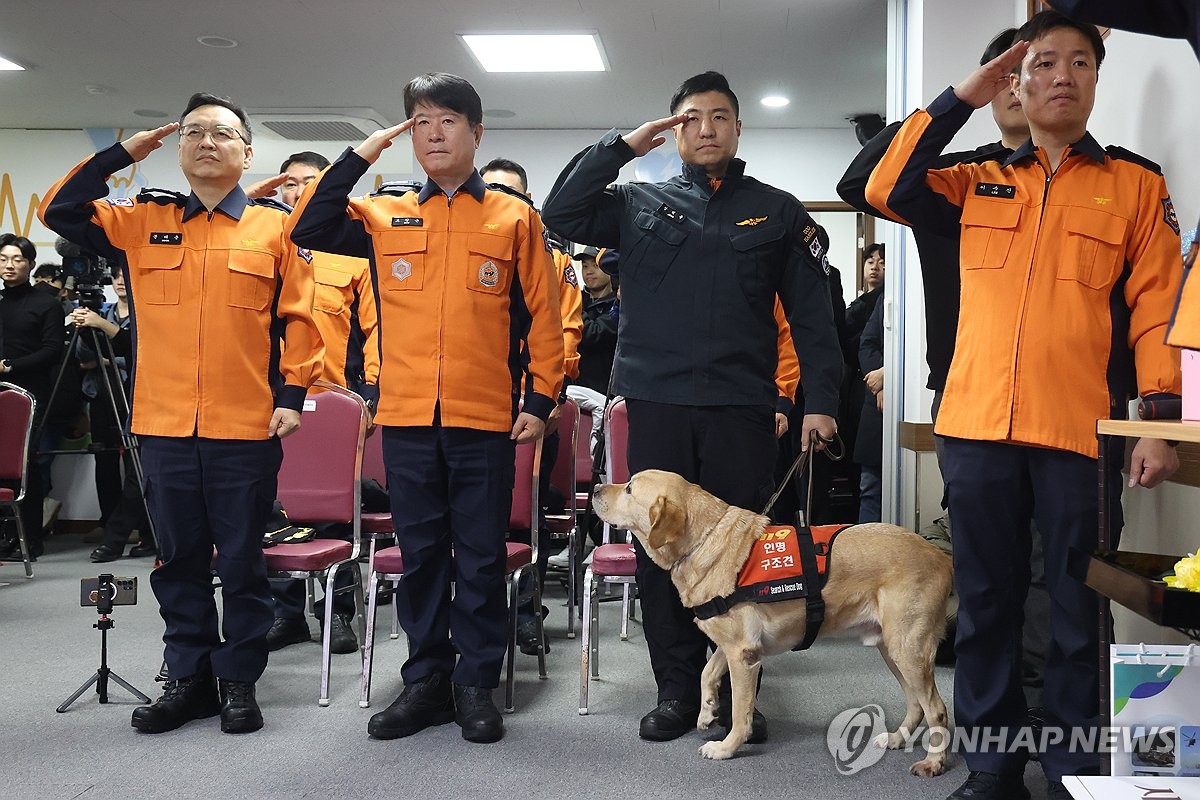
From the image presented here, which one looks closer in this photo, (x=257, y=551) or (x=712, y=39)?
(x=257, y=551)

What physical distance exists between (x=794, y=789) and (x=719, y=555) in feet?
1.89

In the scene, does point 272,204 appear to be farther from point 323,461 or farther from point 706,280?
point 706,280

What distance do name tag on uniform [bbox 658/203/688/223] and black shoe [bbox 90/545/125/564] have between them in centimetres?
453

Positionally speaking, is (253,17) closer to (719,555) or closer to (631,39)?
(631,39)

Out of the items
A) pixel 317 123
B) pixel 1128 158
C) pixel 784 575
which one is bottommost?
pixel 784 575

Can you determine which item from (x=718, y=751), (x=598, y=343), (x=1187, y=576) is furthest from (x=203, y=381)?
(x=598, y=343)

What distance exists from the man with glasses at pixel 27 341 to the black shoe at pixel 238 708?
4088mm

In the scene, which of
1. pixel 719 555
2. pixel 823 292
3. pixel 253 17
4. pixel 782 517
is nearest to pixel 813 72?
pixel 253 17

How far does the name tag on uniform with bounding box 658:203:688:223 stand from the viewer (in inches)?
109

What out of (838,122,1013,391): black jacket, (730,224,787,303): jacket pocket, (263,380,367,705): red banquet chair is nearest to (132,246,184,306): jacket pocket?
(263,380,367,705): red banquet chair

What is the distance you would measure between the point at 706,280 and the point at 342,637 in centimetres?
197

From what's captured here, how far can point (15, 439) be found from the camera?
17.2 feet

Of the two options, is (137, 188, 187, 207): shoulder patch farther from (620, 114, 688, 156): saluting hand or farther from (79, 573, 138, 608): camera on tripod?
(620, 114, 688, 156): saluting hand

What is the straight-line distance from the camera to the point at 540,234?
2.87 m
